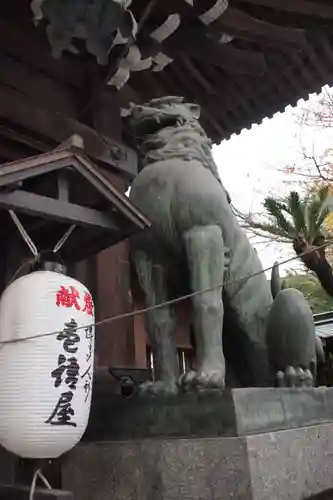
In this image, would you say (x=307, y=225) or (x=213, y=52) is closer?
(x=213, y=52)

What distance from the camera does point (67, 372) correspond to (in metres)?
2.03

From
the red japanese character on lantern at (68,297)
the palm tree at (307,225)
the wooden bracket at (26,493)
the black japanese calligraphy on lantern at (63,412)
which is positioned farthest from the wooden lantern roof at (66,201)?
the palm tree at (307,225)

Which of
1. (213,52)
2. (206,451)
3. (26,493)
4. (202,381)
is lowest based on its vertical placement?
(26,493)

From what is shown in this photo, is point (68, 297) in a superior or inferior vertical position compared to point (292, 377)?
superior

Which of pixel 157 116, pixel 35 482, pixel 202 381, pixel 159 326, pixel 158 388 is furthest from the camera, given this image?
pixel 157 116

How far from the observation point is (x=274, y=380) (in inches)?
105

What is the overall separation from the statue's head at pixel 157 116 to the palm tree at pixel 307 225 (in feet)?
13.6

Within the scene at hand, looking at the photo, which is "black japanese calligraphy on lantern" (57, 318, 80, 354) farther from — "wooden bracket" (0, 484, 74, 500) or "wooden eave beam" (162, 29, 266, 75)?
"wooden eave beam" (162, 29, 266, 75)

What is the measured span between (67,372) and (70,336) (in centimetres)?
13

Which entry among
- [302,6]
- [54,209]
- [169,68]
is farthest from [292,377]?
[169,68]

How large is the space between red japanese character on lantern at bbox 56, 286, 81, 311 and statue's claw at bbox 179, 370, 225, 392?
52cm

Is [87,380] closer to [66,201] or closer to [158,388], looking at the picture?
[158,388]

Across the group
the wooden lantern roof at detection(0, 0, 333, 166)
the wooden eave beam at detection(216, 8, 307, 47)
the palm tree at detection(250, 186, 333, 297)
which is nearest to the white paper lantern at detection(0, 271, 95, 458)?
the wooden lantern roof at detection(0, 0, 333, 166)

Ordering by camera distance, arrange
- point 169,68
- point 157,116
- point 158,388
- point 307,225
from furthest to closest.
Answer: point 307,225
point 169,68
point 157,116
point 158,388
